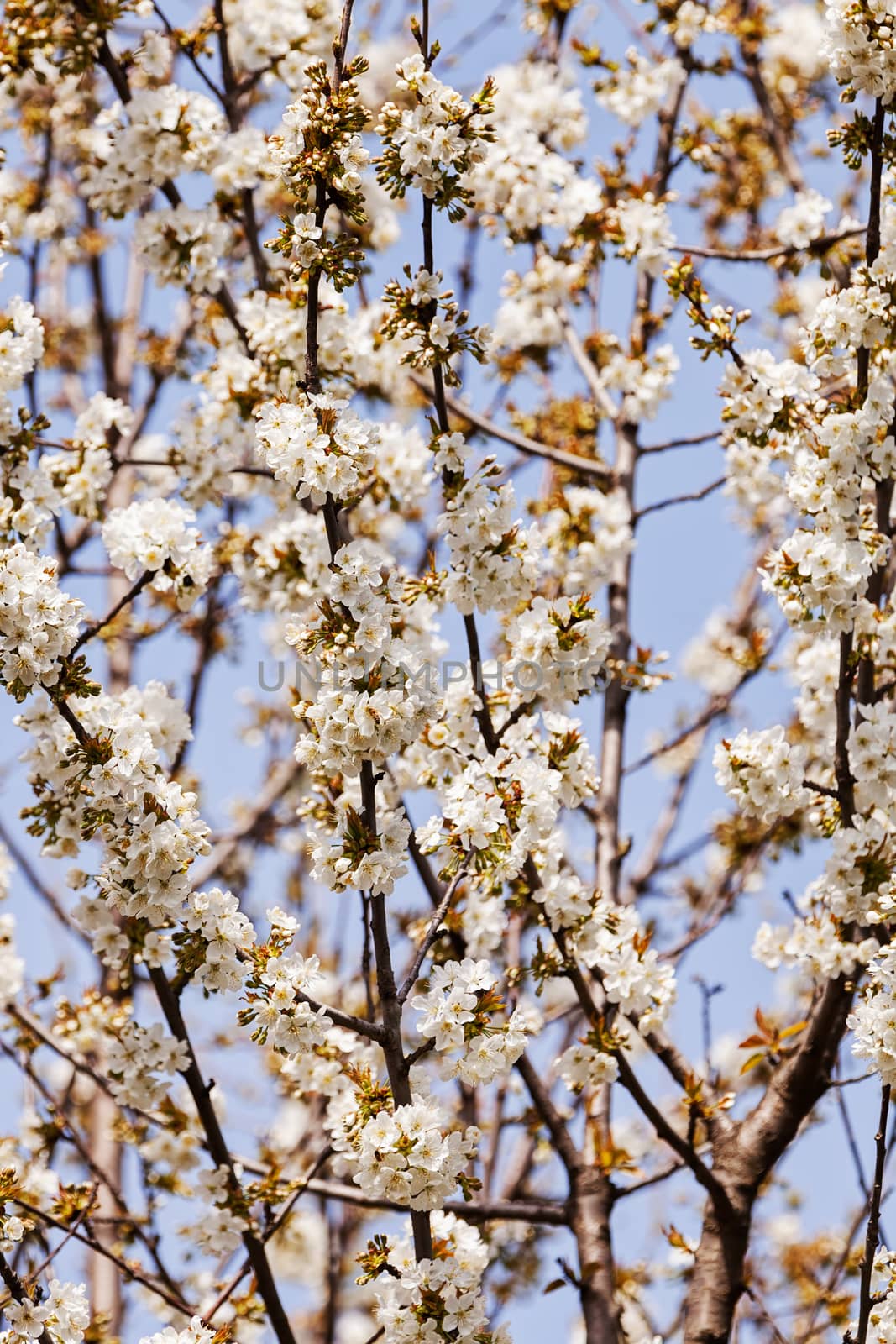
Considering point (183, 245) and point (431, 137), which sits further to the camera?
point (183, 245)

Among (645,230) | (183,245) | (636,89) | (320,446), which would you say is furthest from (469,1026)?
(636,89)

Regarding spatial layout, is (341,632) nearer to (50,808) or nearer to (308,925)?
(50,808)

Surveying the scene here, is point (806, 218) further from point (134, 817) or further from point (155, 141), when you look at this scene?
point (134, 817)

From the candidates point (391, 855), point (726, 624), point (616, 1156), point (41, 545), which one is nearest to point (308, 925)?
point (726, 624)

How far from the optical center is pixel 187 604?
4.29m

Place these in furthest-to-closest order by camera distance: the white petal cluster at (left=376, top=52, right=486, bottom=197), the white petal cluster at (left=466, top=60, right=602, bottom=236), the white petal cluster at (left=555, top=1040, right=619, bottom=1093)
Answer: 1. the white petal cluster at (left=466, top=60, right=602, bottom=236)
2. the white petal cluster at (left=555, top=1040, right=619, bottom=1093)
3. the white petal cluster at (left=376, top=52, right=486, bottom=197)

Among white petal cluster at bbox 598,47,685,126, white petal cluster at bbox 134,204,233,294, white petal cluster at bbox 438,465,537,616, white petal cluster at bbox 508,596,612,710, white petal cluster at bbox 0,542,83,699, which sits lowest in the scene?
white petal cluster at bbox 0,542,83,699

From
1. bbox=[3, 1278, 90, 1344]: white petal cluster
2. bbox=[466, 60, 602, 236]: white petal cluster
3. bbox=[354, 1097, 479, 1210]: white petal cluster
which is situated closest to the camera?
bbox=[354, 1097, 479, 1210]: white petal cluster

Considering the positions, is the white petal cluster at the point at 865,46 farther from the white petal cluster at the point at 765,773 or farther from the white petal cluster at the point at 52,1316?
the white petal cluster at the point at 52,1316

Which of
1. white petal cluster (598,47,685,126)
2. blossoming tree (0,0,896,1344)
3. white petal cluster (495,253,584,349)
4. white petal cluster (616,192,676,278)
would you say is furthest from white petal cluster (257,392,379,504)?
white petal cluster (598,47,685,126)

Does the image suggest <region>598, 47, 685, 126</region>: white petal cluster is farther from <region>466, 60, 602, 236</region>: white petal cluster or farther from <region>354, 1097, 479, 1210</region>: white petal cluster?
<region>354, 1097, 479, 1210</region>: white petal cluster

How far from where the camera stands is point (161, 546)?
4250 mm

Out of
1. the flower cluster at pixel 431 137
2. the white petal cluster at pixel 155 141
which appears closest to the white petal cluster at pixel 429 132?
the flower cluster at pixel 431 137

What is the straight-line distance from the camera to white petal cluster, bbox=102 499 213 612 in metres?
4.25
